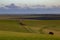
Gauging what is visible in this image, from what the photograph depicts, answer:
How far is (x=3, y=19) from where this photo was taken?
27.2 inches

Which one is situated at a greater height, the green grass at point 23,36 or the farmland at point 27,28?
the farmland at point 27,28

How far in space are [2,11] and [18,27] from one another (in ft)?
0.44

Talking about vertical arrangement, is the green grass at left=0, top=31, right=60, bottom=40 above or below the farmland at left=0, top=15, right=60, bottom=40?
below

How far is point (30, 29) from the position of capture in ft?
2.34

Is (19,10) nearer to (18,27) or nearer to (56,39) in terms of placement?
(18,27)

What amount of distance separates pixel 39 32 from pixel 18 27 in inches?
5.1

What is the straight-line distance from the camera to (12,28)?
0.71 m

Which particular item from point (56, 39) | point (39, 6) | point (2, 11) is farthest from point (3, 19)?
point (56, 39)

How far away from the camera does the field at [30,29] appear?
0.69 m

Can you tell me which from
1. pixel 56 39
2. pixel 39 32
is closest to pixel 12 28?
pixel 39 32

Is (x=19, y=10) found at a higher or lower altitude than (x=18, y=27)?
higher

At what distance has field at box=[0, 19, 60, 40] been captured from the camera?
2.25ft

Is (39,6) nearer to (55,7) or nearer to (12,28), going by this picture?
(55,7)

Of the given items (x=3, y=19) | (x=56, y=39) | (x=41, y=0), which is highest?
(x=41, y=0)
